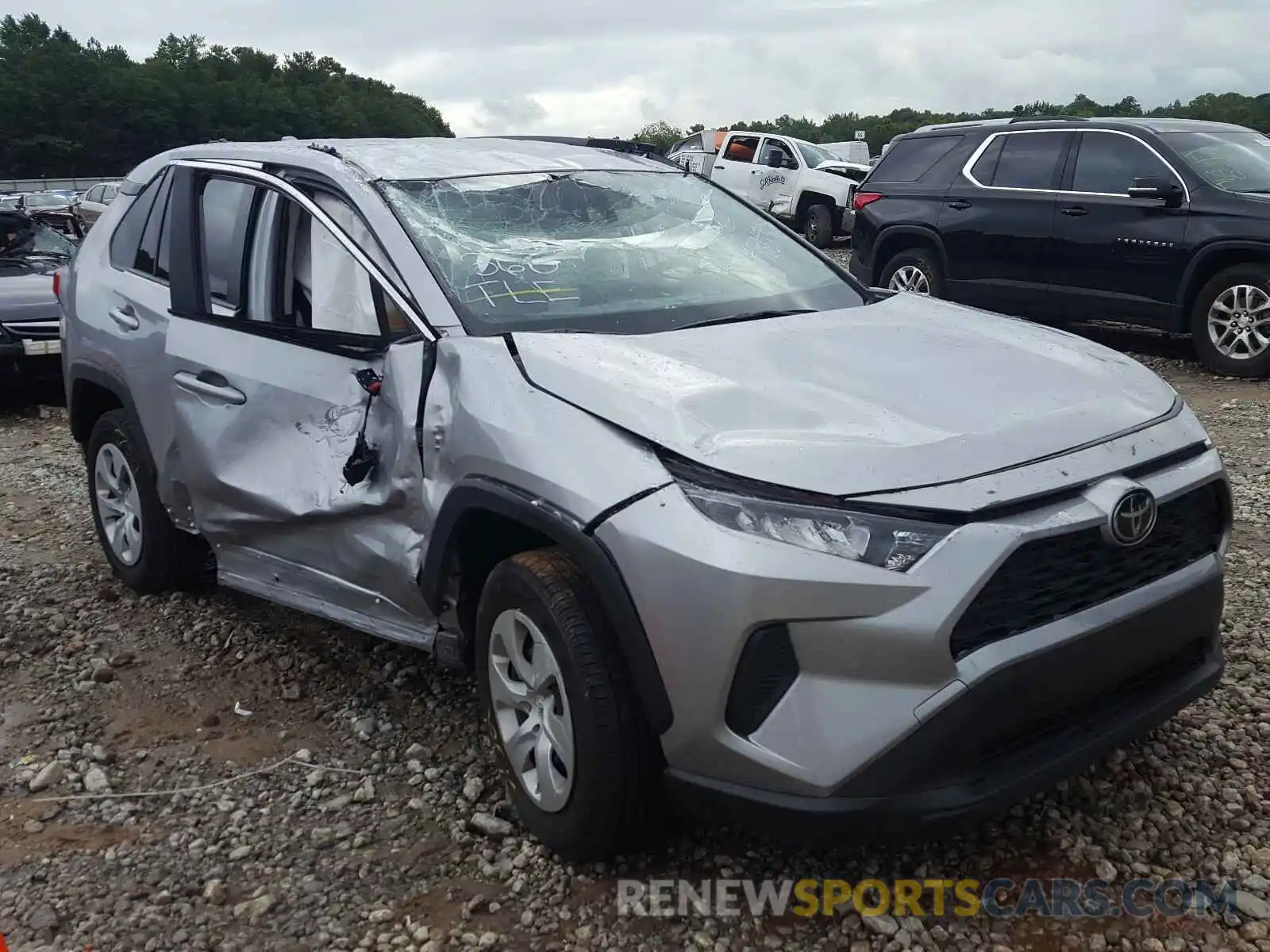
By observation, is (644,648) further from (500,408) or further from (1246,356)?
(1246,356)

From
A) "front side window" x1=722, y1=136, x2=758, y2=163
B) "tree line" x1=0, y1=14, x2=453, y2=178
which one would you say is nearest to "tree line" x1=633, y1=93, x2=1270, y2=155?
"front side window" x1=722, y1=136, x2=758, y2=163

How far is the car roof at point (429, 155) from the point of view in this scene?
3.64 meters

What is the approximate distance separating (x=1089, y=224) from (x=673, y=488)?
23.7 ft

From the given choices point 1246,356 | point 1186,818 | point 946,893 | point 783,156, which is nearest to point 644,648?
point 946,893

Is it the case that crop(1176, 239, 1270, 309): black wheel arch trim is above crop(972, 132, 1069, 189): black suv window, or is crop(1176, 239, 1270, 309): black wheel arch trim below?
below

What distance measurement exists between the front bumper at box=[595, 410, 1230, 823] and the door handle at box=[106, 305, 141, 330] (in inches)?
104

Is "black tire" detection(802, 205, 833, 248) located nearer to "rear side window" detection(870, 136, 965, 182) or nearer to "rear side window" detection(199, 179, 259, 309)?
"rear side window" detection(870, 136, 965, 182)

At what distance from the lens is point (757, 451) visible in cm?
243

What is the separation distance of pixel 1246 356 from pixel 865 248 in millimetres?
3379

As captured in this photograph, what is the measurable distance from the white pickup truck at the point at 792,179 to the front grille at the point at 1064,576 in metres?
14.8

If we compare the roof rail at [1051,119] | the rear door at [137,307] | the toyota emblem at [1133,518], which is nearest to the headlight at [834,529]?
the toyota emblem at [1133,518]

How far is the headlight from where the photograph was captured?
7.54 feet

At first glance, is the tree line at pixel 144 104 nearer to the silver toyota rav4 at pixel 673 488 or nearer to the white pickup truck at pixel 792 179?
the white pickup truck at pixel 792 179

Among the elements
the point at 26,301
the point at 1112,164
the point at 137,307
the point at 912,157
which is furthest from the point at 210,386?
the point at 912,157
